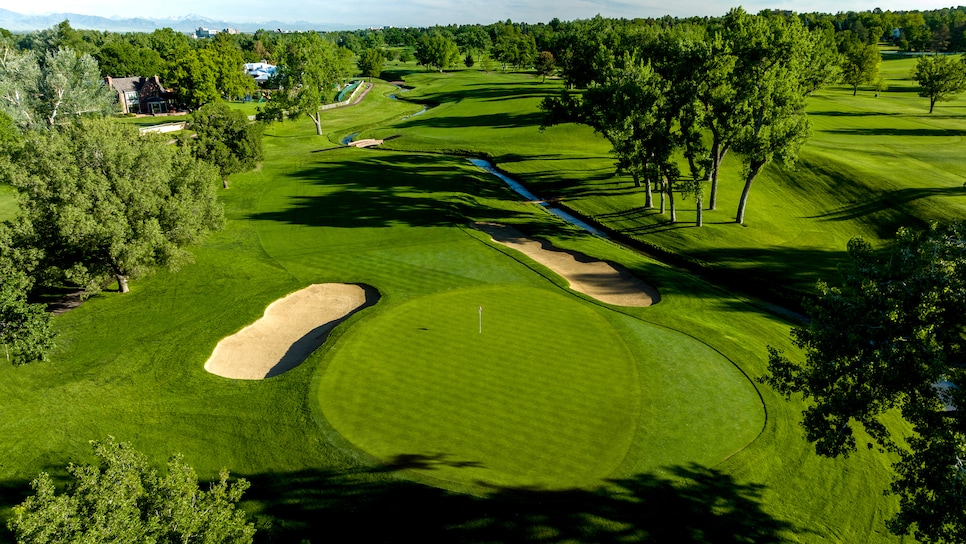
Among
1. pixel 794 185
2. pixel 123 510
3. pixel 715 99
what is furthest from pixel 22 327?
pixel 794 185

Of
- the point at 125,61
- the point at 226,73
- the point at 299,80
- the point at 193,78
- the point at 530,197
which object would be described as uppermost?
the point at 125,61

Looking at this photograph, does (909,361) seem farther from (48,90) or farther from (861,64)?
(861,64)

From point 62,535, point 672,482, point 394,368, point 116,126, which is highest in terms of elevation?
point 116,126

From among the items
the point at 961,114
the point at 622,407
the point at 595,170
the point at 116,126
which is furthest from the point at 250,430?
the point at 961,114

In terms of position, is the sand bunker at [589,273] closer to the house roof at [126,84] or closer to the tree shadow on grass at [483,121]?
the tree shadow on grass at [483,121]

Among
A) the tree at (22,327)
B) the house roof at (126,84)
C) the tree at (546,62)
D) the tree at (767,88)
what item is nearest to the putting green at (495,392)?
the tree at (22,327)

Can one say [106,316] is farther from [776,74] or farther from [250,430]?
[776,74]

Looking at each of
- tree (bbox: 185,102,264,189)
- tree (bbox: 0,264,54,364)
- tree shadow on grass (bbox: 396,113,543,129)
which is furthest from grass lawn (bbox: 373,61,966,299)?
tree (bbox: 0,264,54,364)
